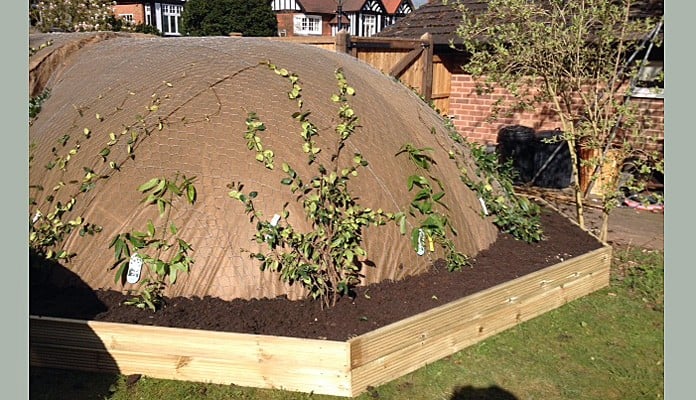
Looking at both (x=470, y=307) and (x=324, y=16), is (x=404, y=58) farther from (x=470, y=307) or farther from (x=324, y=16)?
(x=324, y=16)

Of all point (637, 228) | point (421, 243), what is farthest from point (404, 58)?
point (421, 243)

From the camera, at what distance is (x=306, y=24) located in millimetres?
60250

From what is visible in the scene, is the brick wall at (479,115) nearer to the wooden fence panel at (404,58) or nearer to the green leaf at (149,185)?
the wooden fence panel at (404,58)

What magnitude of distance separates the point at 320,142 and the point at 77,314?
2.48 meters

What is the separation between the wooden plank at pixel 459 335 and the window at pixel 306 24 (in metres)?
56.8

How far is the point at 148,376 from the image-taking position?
4.50 m

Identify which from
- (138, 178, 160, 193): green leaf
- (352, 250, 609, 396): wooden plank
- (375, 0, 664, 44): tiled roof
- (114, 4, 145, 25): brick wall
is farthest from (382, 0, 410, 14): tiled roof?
(138, 178, 160, 193): green leaf

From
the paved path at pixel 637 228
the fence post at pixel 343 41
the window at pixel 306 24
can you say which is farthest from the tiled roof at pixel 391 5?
the paved path at pixel 637 228

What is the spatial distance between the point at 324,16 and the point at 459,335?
194 feet

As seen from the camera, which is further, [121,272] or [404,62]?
[404,62]

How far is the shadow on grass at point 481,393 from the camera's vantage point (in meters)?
4.46

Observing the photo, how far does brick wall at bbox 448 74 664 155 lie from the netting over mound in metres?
5.97

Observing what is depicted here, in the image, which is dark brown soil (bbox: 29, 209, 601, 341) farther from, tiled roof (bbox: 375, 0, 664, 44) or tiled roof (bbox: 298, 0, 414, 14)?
tiled roof (bbox: 298, 0, 414, 14)

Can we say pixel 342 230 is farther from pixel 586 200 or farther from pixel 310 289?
pixel 586 200
